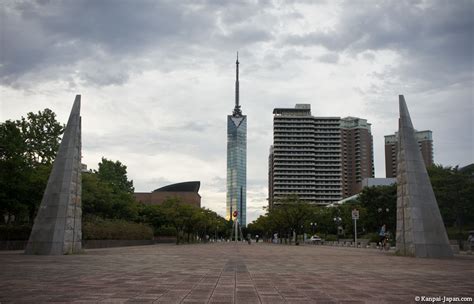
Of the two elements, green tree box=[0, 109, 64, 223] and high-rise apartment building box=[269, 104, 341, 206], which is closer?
green tree box=[0, 109, 64, 223]

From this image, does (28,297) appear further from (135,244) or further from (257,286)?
(135,244)

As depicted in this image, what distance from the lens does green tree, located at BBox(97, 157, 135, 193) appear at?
2862 inches

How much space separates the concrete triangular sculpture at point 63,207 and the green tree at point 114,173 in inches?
1728

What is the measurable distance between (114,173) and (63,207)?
2065 inches

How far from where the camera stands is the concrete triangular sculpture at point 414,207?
909 inches

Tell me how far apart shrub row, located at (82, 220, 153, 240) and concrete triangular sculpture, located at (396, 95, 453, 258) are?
2744cm

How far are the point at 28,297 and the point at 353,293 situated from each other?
6.36 metres

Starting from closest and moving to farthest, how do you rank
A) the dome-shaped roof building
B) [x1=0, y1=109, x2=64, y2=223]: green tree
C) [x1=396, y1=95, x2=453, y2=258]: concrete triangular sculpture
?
[x1=396, y1=95, x2=453, y2=258]: concrete triangular sculpture → [x1=0, y1=109, x2=64, y2=223]: green tree → the dome-shaped roof building

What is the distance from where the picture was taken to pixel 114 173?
247 feet

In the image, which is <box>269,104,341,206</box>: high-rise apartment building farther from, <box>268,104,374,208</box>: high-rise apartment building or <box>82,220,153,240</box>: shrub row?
<box>82,220,153,240</box>: shrub row

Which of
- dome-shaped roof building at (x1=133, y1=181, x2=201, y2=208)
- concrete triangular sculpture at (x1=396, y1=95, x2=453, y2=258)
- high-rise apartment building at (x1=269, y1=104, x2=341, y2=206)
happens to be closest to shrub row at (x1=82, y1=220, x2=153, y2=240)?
concrete triangular sculpture at (x1=396, y1=95, x2=453, y2=258)

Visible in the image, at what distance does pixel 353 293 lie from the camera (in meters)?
9.20

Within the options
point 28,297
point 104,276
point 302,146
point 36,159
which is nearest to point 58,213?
point 104,276

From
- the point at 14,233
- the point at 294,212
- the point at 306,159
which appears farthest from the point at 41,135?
the point at 306,159
